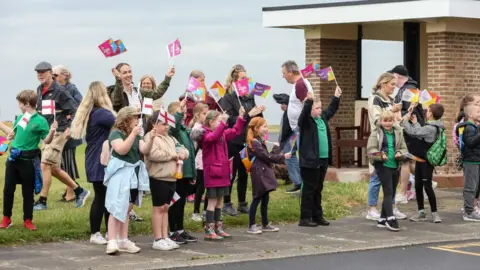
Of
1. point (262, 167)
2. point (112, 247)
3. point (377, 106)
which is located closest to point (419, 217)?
point (377, 106)

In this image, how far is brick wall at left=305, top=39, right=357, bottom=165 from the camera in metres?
22.0

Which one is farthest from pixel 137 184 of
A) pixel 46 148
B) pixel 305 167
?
pixel 46 148

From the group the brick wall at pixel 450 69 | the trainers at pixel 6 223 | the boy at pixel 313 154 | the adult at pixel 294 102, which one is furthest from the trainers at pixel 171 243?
the brick wall at pixel 450 69

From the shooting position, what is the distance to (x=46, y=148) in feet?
51.0

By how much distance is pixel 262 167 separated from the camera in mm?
13336

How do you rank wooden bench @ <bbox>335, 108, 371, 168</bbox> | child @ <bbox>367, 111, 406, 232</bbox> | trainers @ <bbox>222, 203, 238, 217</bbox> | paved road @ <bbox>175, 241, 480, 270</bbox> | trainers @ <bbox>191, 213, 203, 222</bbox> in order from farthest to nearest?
1. wooden bench @ <bbox>335, 108, 371, 168</bbox>
2. trainers @ <bbox>222, 203, 238, 217</bbox>
3. trainers @ <bbox>191, 213, 203, 222</bbox>
4. child @ <bbox>367, 111, 406, 232</bbox>
5. paved road @ <bbox>175, 241, 480, 270</bbox>

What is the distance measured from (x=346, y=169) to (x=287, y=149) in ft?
17.0

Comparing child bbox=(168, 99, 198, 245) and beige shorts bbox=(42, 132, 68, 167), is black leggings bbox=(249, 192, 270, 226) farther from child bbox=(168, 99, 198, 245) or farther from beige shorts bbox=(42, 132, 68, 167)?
beige shorts bbox=(42, 132, 68, 167)

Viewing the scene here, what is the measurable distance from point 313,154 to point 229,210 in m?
1.57

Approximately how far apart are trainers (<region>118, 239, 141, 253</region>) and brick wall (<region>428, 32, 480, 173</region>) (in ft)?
31.4

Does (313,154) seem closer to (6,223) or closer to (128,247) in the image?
(128,247)

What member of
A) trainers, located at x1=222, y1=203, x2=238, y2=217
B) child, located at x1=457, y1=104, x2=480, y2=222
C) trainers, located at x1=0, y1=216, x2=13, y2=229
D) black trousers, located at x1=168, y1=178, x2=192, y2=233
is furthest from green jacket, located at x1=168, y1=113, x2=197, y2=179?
child, located at x1=457, y1=104, x2=480, y2=222

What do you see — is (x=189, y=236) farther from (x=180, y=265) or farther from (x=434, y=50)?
(x=434, y=50)

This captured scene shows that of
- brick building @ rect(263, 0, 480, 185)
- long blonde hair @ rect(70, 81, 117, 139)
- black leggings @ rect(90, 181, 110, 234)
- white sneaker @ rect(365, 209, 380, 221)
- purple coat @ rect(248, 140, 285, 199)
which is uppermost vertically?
brick building @ rect(263, 0, 480, 185)
